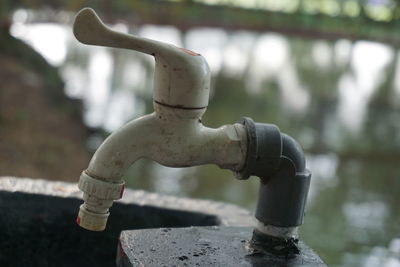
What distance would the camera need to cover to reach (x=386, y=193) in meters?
5.07

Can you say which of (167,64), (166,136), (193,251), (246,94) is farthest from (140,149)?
(246,94)

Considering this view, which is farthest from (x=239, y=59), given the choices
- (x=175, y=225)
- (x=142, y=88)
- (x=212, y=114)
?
(x=175, y=225)

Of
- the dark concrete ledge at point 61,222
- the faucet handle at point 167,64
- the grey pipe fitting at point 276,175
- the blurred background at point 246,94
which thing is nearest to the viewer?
the faucet handle at point 167,64

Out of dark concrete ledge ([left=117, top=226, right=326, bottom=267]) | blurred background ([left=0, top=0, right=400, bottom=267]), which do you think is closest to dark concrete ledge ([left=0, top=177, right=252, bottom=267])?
dark concrete ledge ([left=117, top=226, right=326, bottom=267])

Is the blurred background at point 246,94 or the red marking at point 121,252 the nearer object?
the red marking at point 121,252

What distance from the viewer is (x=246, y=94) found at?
7969mm

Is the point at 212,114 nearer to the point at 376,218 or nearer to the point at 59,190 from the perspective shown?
the point at 376,218

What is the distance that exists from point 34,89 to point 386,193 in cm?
380

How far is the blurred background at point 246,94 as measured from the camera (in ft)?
15.3

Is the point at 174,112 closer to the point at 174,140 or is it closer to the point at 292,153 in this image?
the point at 174,140

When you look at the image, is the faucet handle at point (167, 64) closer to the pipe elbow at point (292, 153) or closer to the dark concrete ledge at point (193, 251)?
the pipe elbow at point (292, 153)

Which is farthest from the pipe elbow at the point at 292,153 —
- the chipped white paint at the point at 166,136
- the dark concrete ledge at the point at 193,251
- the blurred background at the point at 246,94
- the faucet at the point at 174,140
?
the blurred background at the point at 246,94

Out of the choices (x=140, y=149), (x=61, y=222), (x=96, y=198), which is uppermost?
(x=140, y=149)

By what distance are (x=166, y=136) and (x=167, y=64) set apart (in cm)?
16
